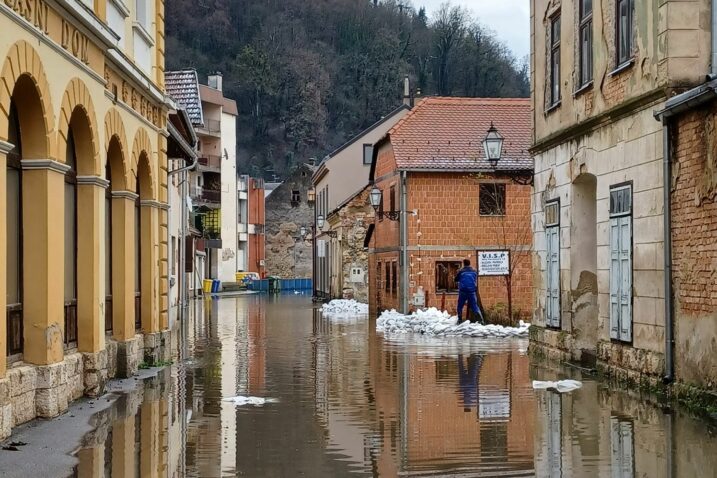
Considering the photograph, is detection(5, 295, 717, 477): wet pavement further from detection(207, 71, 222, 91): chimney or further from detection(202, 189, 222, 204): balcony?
detection(207, 71, 222, 91): chimney

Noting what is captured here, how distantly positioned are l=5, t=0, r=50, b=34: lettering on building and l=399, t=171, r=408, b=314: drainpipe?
73.0 feet

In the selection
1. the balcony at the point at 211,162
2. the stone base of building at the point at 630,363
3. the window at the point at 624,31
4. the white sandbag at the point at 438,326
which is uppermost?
the balcony at the point at 211,162

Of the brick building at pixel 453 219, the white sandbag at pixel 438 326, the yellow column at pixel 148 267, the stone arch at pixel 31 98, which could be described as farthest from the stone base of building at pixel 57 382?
the brick building at pixel 453 219

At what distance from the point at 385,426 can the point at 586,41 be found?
848 centimetres

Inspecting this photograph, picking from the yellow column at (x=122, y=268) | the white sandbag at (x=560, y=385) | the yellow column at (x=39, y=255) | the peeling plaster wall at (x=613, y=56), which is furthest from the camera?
the yellow column at (x=122, y=268)

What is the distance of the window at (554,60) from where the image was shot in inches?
723

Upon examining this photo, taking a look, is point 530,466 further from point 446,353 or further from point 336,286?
point 336,286

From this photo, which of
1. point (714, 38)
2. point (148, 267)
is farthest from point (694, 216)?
point (148, 267)

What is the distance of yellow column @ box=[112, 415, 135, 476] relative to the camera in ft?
27.5

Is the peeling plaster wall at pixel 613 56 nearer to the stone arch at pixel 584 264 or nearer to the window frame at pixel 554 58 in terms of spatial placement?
the window frame at pixel 554 58

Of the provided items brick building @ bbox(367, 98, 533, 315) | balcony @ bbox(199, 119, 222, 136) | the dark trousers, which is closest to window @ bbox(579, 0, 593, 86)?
the dark trousers

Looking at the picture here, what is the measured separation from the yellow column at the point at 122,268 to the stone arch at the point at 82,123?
7.79ft

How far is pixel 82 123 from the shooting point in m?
13.0

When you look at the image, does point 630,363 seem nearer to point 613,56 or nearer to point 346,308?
point 613,56
